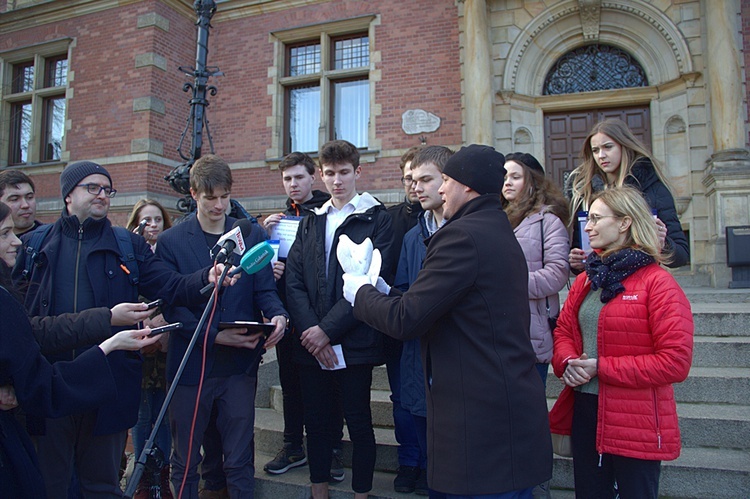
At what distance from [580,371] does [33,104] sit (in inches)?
543

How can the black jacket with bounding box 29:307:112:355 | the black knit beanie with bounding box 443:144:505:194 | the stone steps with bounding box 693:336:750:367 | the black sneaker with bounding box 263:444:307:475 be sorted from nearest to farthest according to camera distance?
the black knit beanie with bounding box 443:144:505:194 → the black jacket with bounding box 29:307:112:355 → the black sneaker with bounding box 263:444:307:475 → the stone steps with bounding box 693:336:750:367

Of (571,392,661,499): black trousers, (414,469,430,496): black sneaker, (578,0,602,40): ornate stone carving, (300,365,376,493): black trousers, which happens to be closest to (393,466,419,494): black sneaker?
(414,469,430,496): black sneaker

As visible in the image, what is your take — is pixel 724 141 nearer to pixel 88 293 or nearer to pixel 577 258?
pixel 577 258

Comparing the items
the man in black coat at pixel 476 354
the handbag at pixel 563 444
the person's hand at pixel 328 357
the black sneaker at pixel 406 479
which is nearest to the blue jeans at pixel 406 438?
the black sneaker at pixel 406 479

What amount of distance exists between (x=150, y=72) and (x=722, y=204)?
10401mm

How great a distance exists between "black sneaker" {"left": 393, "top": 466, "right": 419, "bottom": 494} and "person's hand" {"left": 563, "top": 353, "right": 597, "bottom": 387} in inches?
52.1

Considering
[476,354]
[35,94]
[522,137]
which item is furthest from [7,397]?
[35,94]

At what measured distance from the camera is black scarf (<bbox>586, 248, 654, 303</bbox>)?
2523 mm

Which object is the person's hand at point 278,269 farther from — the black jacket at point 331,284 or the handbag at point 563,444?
the handbag at point 563,444

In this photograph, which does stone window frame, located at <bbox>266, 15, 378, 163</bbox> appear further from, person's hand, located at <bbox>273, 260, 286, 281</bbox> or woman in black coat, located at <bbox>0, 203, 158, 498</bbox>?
woman in black coat, located at <bbox>0, 203, 158, 498</bbox>

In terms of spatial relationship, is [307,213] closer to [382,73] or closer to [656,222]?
[656,222]

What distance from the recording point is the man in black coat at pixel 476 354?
2.04 m

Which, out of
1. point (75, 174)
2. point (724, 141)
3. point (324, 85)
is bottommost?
point (75, 174)

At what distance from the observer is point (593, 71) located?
9414 millimetres
